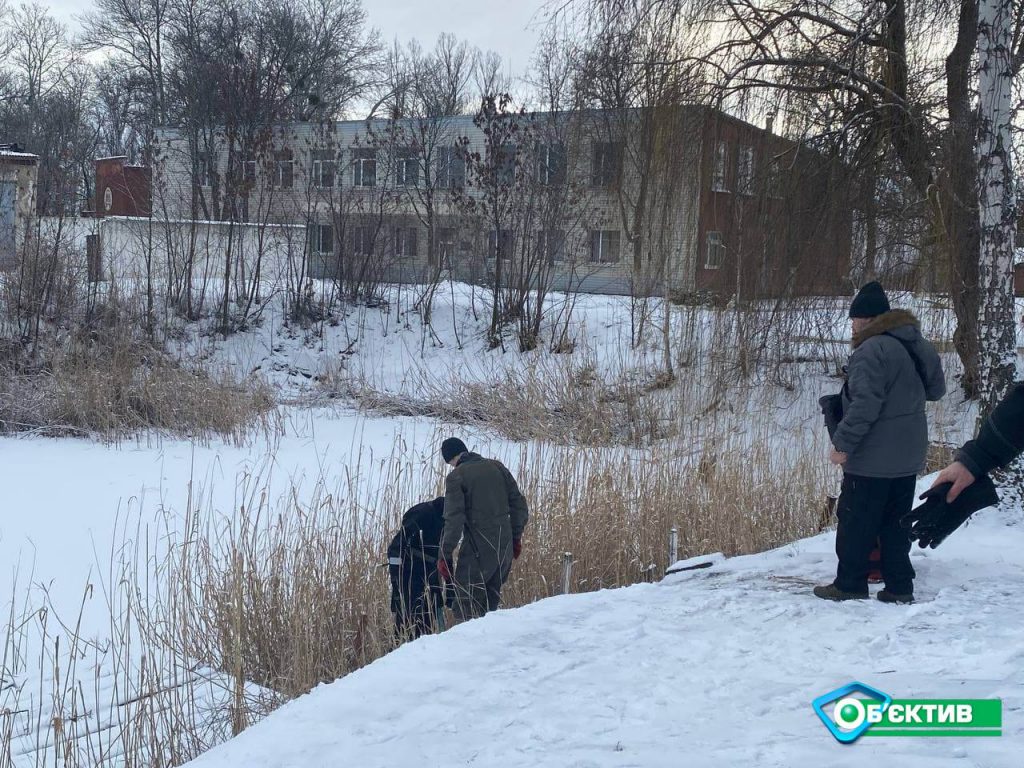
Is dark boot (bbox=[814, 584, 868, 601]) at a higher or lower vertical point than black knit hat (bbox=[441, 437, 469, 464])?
lower

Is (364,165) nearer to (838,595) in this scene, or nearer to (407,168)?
(407,168)

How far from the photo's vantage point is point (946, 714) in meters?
3.08

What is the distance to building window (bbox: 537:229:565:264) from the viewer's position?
19.1 m

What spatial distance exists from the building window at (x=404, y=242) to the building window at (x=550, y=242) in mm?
3663

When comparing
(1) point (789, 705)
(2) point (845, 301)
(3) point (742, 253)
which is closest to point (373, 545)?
(1) point (789, 705)

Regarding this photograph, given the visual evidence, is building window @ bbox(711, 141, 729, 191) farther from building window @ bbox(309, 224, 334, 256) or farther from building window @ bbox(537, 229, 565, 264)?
building window @ bbox(309, 224, 334, 256)

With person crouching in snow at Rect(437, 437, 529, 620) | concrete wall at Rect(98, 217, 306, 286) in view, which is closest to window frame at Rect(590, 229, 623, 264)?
concrete wall at Rect(98, 217, 306, 286)

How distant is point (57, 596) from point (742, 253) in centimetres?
786

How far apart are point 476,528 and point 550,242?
14.6 m

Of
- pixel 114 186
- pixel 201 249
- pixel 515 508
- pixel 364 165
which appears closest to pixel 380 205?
pixel 364 165

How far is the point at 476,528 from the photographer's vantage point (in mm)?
5145

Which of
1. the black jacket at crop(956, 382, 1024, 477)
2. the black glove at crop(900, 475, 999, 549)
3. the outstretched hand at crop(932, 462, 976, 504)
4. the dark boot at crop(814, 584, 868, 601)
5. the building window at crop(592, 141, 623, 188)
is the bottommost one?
the dark boot at crop(814, 584, 868, 601)

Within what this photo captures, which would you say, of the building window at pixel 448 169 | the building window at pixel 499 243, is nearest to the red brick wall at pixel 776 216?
the building window at pixel 499 243

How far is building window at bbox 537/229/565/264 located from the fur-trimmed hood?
14.8m
